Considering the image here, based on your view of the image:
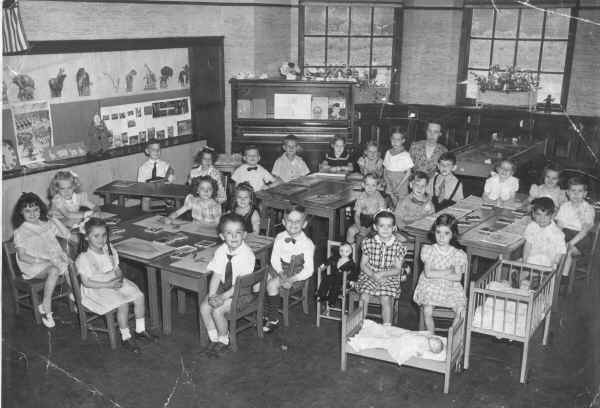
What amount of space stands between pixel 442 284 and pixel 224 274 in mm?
1781

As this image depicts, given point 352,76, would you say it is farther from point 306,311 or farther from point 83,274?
point 83,274

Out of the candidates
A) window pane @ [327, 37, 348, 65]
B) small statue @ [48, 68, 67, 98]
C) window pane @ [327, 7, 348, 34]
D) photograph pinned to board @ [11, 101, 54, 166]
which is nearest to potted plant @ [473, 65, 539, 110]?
window pane @ [327, 37, 348, 65]

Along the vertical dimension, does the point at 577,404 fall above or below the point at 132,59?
below

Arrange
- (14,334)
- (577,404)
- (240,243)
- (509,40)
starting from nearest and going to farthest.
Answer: (577,404)
(240,243)
(14,334)
(509,40)

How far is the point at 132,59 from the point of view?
376 inches

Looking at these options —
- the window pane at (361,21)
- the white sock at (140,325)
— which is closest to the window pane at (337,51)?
the window pane at (361,21)

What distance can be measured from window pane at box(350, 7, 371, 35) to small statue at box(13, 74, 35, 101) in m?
5.56

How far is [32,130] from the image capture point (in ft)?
27.1

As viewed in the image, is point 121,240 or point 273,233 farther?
point 273,233

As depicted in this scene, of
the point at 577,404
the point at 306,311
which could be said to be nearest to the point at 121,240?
the point at 306,311

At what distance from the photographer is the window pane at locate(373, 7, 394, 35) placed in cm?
1142

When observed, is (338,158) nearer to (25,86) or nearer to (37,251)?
(25,86)

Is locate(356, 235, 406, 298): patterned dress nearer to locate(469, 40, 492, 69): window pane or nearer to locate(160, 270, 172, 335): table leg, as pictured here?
locate(160, 270, 172, 335): table leg

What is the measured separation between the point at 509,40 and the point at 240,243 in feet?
24.8
